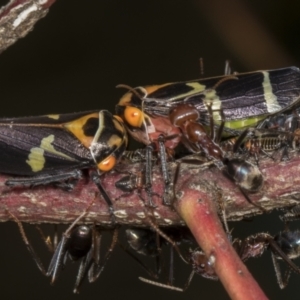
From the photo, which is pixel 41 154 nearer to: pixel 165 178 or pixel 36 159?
pixel 36 159

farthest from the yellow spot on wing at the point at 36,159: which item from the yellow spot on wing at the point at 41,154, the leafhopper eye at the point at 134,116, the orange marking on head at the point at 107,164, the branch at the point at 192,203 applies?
the leafhopper eye at the point at 134,116

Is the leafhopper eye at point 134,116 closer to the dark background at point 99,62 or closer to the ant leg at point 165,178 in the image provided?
the ant leg at point 165,178

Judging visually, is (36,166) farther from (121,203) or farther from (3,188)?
(121,203)

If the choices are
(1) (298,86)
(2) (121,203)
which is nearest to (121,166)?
(2) (121,203)

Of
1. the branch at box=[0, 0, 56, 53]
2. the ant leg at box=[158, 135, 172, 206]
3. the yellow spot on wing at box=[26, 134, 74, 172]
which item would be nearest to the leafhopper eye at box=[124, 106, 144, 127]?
the yellow spot on wing at box=[26, 134, 74, 172]

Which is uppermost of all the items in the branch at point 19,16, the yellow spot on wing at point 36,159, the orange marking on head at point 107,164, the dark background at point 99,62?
the dark background at point 99,62

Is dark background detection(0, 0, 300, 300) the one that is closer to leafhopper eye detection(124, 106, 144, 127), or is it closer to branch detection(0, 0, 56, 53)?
leafhopper eye detection(124, 106, 144, 127)
